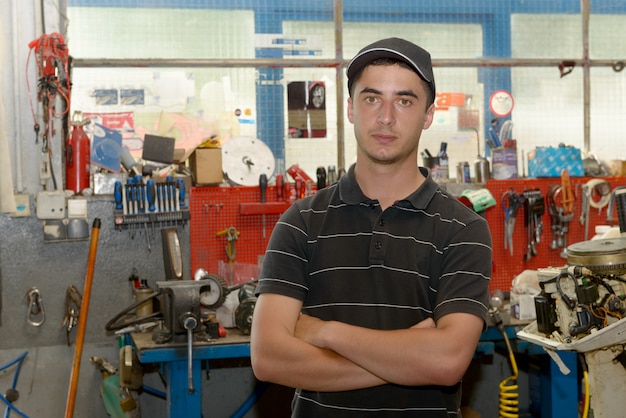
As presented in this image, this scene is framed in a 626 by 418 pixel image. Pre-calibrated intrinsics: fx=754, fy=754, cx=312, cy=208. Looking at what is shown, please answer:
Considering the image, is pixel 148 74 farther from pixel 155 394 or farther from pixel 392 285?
pixel 392 285

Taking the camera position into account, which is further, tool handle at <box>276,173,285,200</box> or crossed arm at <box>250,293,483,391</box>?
tool handle at <box>276,173,285,200</box>

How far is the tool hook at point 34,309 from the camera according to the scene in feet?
12.2

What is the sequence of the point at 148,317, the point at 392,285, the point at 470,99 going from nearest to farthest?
the point at 392,285 < the point at 148,317 < the point at 470,99

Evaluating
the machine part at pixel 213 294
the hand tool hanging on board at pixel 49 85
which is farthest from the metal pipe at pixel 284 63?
the machine part at pixel 213 294

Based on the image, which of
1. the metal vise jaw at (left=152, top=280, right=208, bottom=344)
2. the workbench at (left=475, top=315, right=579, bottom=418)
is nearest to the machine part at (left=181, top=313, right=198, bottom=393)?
the metal vise jaw at (left=152, top=280, right=208, bottom=344)

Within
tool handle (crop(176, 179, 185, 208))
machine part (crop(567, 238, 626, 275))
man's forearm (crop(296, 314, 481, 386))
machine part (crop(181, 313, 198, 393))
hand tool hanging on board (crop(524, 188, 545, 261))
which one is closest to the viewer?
man's forearm (crop(296, 314, 481, 386))

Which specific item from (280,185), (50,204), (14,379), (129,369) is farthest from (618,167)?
(14,379)

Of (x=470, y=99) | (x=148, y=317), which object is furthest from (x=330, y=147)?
(x=148, y=317)

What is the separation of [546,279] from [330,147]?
78.0 inches

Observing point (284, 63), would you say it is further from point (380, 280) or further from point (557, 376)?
point (380, 280)

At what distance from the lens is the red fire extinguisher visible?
12.2ft

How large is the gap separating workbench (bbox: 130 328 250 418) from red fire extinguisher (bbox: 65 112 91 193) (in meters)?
1.00

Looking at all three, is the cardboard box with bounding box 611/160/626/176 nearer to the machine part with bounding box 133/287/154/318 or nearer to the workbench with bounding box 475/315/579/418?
the workbench with bounding box 475/315/579/418

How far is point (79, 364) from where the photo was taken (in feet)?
11.7
